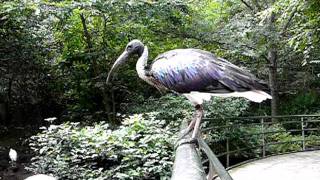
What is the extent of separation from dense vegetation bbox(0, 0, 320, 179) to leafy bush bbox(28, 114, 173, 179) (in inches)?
50.6

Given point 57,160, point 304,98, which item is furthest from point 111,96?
point 304,98

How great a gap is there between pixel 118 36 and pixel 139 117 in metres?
3.26

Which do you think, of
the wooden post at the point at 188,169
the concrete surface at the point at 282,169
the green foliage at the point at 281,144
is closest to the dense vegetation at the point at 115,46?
the green foliage at the point at 281,144

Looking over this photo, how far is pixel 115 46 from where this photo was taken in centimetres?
953

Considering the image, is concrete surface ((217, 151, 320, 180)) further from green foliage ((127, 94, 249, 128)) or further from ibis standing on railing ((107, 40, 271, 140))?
ibis standing on railing ((107, 40, 271, 140))

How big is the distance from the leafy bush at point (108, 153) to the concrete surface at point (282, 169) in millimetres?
968

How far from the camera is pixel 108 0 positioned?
7.88m

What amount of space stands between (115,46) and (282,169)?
478cm

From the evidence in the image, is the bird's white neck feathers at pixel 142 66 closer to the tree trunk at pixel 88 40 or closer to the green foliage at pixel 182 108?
the green foliage at pixel 182 108

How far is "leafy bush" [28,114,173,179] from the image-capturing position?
5312mm

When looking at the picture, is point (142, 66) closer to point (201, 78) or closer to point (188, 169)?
point (201, 78)

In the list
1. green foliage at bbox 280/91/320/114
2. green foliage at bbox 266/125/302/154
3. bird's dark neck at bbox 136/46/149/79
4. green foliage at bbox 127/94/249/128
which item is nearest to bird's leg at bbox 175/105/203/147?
bird's dark neck at bbox 136/46/149/79

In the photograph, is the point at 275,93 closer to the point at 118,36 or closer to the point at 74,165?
the point at 118,36

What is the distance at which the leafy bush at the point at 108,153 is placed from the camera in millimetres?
5312
